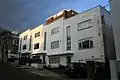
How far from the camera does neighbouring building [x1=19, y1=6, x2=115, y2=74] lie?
1037 inches

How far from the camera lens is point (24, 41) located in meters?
53.8

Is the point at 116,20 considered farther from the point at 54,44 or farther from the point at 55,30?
the point at 55,30

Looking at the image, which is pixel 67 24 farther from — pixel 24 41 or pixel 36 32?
pixel 24 41

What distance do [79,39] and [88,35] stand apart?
2.29 meters

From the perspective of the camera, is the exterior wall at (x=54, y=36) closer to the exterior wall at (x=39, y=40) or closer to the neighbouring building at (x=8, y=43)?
the exterior wall at (x=39, y=40)

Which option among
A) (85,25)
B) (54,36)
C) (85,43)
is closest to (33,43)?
(54,36)

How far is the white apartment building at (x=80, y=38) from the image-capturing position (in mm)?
26328

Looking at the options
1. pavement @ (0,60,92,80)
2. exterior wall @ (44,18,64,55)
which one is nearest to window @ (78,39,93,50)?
exterior wall @ (44,18,64,55)

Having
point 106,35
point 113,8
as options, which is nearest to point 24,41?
point 106,35

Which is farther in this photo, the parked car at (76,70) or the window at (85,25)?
the window at (85,25)

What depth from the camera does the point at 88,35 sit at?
2797 cm

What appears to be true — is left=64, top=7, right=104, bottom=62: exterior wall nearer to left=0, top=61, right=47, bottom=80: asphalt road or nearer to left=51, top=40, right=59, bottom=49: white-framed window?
left=51, top=40, right=59, bottom=49: white-framed window

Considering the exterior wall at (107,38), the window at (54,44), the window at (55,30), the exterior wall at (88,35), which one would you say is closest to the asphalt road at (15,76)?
the exterior wall at (88,35)

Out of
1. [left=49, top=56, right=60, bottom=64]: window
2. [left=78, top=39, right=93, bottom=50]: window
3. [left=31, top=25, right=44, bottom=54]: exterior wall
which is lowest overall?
[left=49, top=56, right=60, bottom=64]: window
